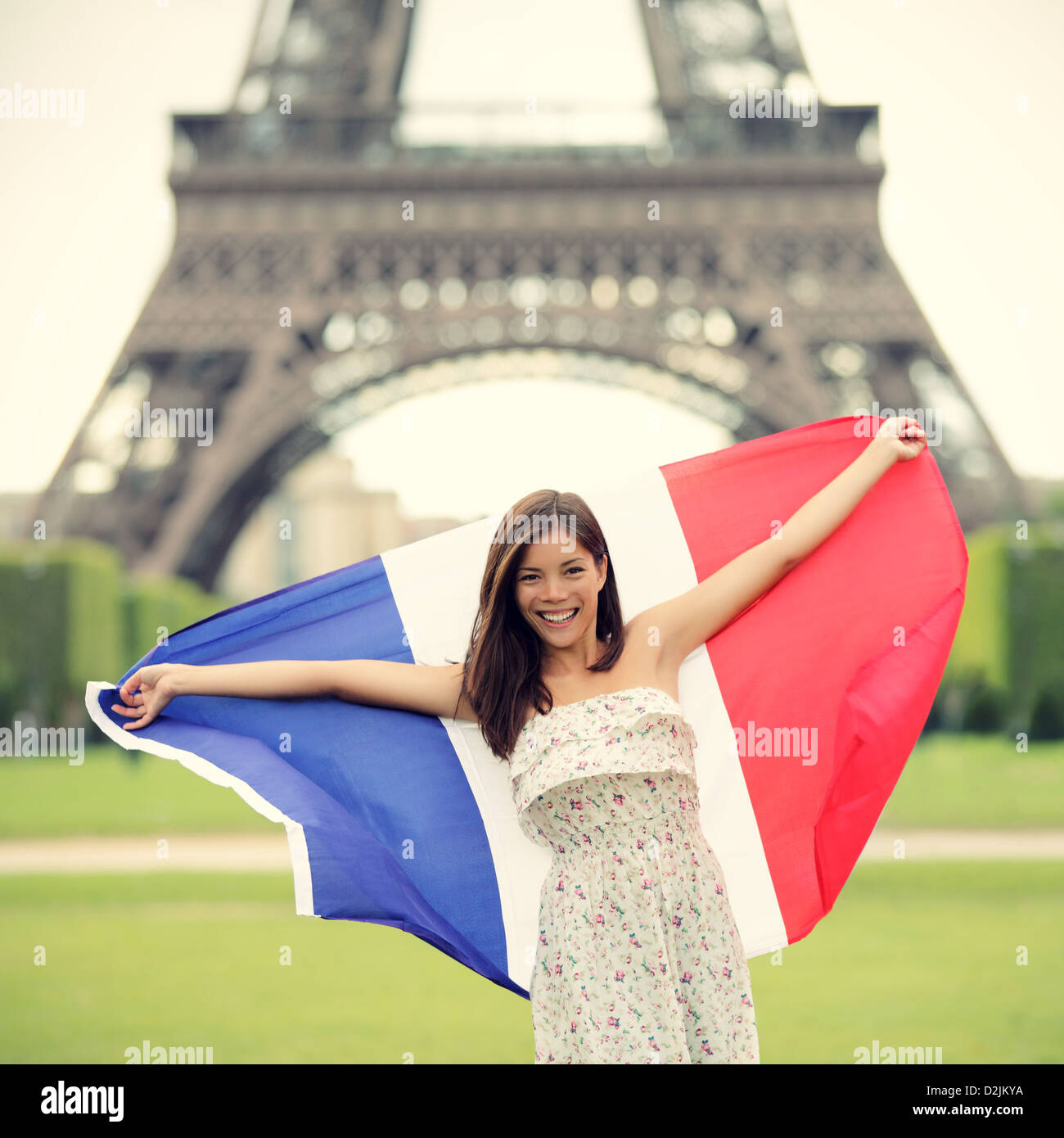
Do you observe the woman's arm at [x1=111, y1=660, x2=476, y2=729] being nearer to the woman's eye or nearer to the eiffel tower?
the woman's eye

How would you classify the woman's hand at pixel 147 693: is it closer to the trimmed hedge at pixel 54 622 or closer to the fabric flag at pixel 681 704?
the fabric flag at pixel 681 704

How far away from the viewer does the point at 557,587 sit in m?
2.22

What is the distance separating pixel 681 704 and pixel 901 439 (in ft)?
2.82

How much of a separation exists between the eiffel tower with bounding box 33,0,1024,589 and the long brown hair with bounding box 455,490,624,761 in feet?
48.2

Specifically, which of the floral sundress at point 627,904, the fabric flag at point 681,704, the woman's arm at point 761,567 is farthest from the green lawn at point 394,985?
the woman's arm at point 761,567

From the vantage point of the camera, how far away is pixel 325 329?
58.5ft

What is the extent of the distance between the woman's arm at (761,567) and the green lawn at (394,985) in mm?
2442

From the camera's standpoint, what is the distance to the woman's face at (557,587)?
222 centimetres

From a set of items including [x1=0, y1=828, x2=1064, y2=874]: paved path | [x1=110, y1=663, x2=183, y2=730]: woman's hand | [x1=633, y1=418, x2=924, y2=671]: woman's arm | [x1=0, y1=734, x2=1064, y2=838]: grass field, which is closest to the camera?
[x1=633, y1=418, x2=924, y2=671]: woman's arm

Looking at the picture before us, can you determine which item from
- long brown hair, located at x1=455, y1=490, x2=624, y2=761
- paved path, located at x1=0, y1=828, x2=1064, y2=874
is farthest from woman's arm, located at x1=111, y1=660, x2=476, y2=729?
paved path, located at x1=0, y1=828, x2=1064, y2=874

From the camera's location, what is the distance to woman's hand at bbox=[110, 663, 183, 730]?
2.60 metres

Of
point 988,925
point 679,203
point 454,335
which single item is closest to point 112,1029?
point 988,925

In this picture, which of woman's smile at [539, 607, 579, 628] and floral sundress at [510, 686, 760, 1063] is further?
woman's smile at [539, 607, 579, 628]
